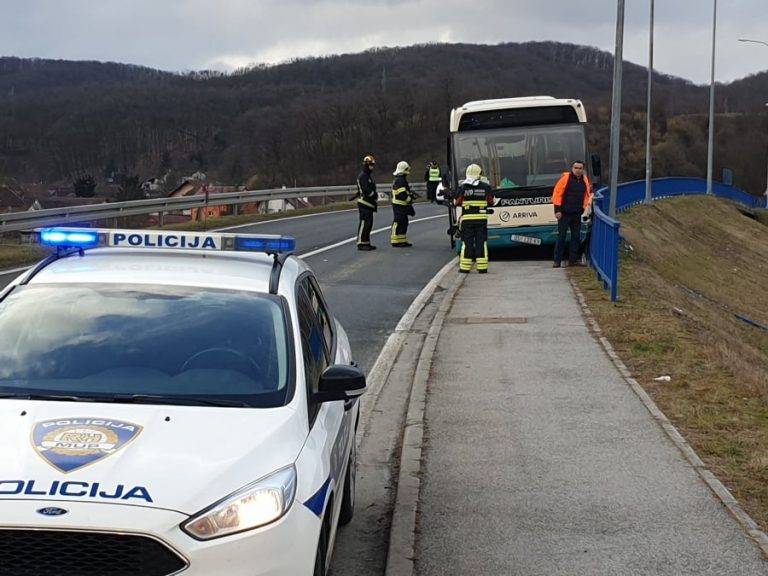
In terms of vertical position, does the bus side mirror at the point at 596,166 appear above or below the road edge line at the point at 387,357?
above

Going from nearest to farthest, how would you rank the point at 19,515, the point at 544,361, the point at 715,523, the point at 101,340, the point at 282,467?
the point at 19,515
the point at 282,467
the point at 101,340
the point at 715,523
the point at 544,361

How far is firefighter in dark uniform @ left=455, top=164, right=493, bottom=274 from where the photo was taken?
17.1 m

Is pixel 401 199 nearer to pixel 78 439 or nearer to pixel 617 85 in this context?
pixel 617 85

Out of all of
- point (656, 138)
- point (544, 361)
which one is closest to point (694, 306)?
point (544, 361)

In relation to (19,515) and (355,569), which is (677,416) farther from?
(19,515)

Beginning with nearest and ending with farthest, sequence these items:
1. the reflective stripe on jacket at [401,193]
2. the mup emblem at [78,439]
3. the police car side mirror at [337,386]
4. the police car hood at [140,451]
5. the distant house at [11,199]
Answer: the police car hood at [140,451]
the mup emblem at [78,439]
the police car side mirror at [337,386]
the reflective stripe on jacket at [401,193]
the distant house at [11,199]

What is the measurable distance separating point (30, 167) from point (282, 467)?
75.7 m

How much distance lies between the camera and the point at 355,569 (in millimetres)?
4992

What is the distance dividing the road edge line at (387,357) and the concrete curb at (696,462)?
217cm

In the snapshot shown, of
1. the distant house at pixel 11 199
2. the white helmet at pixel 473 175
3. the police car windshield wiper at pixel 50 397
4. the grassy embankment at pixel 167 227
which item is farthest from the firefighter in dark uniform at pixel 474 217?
the distant house at pixel 11 199

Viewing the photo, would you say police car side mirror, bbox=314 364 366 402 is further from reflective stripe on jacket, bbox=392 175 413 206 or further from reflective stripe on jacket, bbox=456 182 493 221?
reflective stripe on jacket, bbox=392 175 413 206

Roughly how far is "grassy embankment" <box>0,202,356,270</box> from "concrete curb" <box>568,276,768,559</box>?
11.7m

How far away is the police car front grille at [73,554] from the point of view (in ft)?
10.9

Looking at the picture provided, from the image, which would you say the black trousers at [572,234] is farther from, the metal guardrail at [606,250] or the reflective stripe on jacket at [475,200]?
the reflective stripe on jacket at [475,200]
